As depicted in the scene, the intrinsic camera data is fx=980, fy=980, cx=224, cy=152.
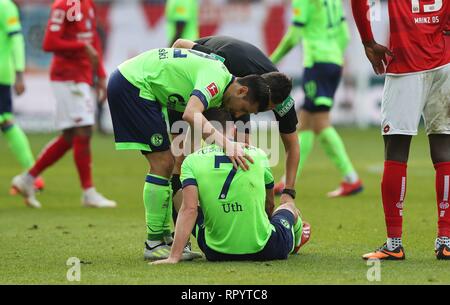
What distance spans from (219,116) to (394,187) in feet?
4.59

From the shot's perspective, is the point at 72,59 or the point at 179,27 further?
the point at 179,27

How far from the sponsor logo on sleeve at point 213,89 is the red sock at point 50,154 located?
5.64 meters

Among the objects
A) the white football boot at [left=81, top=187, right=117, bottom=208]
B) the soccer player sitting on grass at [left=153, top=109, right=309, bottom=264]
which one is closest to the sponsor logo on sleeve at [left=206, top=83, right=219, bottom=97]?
the soccer player sitting on grass at [left=153, top=109, right=309, bottom=264]

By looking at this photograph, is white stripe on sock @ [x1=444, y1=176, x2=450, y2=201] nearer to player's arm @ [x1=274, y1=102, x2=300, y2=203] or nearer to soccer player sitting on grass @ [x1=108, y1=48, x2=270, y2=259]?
player's arm @ [x1=274, y1=102, x2=300, y2=203]

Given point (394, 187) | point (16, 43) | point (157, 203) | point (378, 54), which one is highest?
point (378, 54)

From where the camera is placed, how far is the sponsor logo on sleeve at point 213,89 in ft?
21.5

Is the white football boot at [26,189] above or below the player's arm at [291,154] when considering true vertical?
below

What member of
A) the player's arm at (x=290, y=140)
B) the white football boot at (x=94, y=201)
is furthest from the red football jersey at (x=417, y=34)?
the white football boot at (x=94, y=201)

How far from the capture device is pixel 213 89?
659 centimetres

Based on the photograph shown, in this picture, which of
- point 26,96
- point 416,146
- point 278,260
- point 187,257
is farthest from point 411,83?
point 26,96

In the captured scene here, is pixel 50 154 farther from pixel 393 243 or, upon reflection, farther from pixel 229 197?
pixel 393 243

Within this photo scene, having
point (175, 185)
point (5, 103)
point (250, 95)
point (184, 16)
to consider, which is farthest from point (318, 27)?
point (250, 95)

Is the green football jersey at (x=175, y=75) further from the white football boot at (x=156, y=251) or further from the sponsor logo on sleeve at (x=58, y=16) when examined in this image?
the sponsor logo on sleeve at (x=58, y=16)

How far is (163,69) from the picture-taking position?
277 inches
